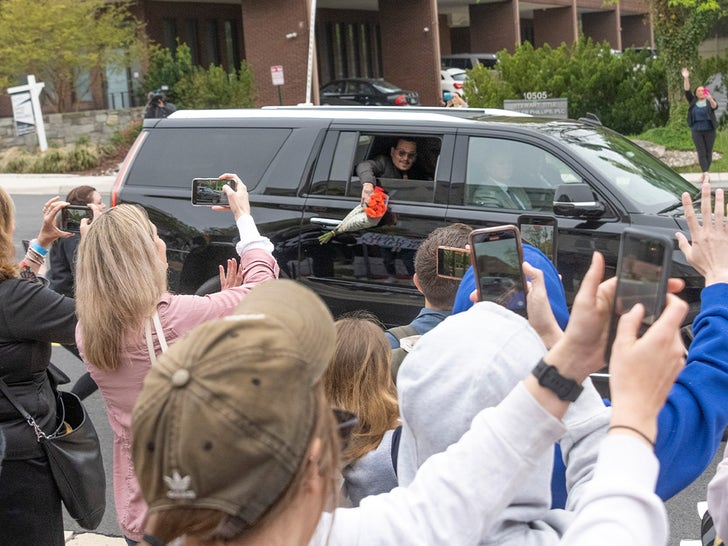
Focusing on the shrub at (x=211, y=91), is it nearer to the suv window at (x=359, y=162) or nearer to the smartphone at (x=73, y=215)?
the suv window at (x=359, y=162)

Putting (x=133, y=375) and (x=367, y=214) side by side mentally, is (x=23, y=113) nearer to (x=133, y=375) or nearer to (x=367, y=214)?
(x=367, y=214)

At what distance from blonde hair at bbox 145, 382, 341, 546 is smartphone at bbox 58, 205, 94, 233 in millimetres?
3389

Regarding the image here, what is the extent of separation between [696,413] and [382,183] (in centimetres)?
524

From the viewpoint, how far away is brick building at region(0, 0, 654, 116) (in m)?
32.8

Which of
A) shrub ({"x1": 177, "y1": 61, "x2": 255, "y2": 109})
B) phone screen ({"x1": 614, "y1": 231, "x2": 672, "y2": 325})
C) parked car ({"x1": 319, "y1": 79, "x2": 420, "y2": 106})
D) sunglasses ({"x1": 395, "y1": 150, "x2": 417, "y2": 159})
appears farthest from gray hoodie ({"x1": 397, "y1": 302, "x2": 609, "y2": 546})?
parked car ({"x1": 319, "y1": 79, "x2": 420, "y2": 106})

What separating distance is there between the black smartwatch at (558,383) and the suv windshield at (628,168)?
5167 mm

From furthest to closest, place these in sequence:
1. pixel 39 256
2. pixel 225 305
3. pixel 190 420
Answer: pixel 39 256, pixel 225 305, pixel 190 420

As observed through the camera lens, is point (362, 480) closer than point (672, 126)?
Yes

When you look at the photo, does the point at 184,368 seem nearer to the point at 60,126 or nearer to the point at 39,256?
the point at 39,256

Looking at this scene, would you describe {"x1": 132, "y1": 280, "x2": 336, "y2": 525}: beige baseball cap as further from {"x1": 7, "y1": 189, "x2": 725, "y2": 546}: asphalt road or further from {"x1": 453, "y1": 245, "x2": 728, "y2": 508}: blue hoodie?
{"x1": 7, "y1": 189, "x2": 725, "y2": 546}: asphalt road

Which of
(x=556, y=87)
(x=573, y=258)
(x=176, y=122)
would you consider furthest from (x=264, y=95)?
(x=573, y=258)

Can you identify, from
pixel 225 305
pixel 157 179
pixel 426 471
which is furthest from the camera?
pixel 157 179

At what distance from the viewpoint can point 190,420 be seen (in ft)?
4.48

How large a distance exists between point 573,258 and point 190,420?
5.27 m
